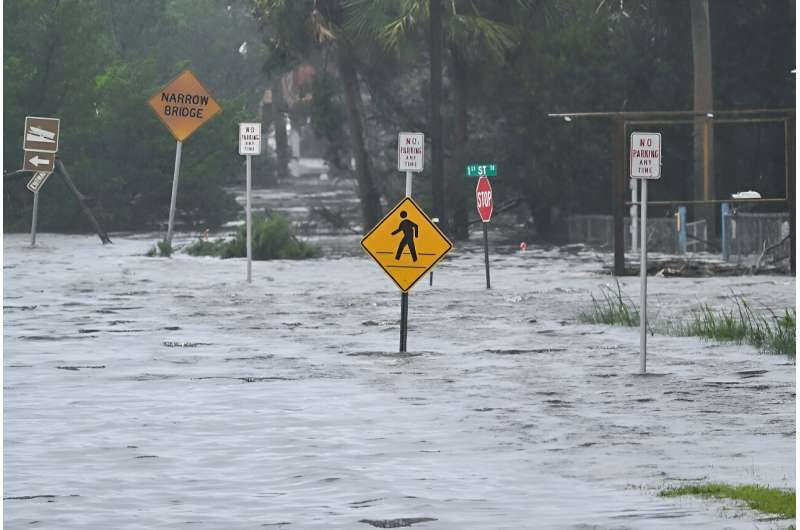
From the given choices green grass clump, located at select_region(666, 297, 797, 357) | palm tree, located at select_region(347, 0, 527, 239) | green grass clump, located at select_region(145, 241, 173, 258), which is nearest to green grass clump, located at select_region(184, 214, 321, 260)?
green grass clump, located at select_region(145, 241, 173, 258)

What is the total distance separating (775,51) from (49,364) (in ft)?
114

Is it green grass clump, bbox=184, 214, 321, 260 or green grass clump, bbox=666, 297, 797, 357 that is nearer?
green grass clump, bbox=666, 297, 797, 357

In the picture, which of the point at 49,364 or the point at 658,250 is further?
the point at 658,250

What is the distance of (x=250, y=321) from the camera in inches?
1029

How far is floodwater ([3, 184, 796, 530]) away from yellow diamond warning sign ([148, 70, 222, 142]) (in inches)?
474

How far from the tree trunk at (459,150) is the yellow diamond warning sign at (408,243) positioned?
102ft

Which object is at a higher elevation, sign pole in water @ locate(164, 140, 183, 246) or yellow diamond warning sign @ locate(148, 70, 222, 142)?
yellow diamond warning sign @ locate(148, 70, 222, 142)

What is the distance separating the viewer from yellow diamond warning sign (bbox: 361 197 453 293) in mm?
21219

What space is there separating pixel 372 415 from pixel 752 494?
16.6 feet

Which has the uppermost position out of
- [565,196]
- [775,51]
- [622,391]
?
[775,51]

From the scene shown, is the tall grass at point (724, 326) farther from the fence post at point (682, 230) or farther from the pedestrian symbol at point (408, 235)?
the fence post at point (682, 230)

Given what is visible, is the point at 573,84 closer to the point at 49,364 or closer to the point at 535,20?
the point at 535,20

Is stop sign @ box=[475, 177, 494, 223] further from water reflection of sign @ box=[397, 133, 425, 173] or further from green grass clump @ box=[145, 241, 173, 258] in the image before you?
green grass clump @ box=[145, 241, 173, 258]

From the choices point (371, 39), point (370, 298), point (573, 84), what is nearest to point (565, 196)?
point (573, 84)
